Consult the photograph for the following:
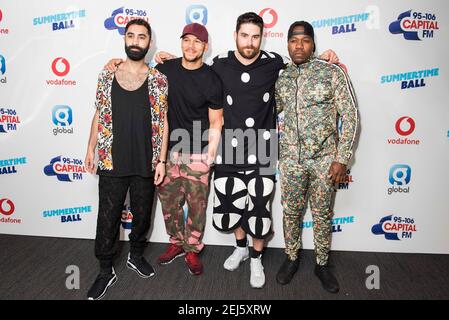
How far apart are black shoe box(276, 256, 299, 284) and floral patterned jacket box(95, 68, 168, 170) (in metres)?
→ 1.19

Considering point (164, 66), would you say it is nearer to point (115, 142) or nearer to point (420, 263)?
point (115, 142)

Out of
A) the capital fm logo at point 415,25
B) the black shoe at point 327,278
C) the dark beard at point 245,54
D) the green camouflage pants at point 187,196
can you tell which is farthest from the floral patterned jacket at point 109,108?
the capital fm logo at point 415,25

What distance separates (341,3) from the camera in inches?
100

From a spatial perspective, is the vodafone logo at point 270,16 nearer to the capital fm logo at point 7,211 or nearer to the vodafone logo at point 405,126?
the vodafone logo at point 405,126

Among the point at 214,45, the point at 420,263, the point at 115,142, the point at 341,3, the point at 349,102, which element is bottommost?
the point at 420,263

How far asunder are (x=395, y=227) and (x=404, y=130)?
0.76 meters

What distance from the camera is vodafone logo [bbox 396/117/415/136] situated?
2664 millimetres

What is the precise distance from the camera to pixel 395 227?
9.21 ft

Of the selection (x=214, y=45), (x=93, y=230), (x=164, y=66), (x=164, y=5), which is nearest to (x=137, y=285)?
(x=93, y=230)

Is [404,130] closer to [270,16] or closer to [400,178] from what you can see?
[400,178]

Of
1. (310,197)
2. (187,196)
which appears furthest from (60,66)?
(310,197)

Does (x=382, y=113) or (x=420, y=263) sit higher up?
(x=382, y=113)

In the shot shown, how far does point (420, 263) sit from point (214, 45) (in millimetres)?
2237

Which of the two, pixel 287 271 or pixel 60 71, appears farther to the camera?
pixel 60 71
